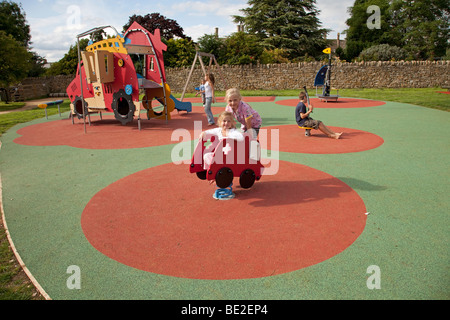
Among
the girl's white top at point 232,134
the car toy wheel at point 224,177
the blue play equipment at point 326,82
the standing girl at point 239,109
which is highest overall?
the blue play equipment at point 326,82

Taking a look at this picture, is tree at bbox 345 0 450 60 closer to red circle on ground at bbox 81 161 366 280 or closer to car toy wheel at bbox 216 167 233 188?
red circle on ground at bbox 81 161 366 280

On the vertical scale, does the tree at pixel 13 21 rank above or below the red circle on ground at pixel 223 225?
above

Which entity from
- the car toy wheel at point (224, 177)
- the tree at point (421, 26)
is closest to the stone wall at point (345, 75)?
the car toy wheel at point (224, 177)

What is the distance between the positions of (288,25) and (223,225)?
40.7 meters

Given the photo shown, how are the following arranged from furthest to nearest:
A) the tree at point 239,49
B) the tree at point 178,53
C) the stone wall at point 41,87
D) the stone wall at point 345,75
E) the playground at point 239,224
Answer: the tree at point 178,53 < the tree at point 239,49 < the stone wall at point 41,87 < the stone wall at point 345,75 < the playground at point 239,224

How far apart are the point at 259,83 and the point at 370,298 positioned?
27.3 meters

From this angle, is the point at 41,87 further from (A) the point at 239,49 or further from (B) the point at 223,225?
(B) the point at 223,225

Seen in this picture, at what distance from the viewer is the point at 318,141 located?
8.35 m

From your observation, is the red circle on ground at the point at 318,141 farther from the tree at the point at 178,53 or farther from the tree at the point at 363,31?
the tree at the point at 363,31

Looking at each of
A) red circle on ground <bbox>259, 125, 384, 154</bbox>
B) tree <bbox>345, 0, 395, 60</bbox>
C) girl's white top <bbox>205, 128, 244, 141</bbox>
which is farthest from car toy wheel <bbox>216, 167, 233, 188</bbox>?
tree <bbox>345, 0, 395, 60</bbox>

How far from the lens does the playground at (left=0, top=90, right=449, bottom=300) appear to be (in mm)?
2883

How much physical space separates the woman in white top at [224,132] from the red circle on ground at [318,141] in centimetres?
320

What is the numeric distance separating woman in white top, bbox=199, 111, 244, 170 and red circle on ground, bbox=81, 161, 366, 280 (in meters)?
0.63

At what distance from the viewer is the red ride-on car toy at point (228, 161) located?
15.1ft
